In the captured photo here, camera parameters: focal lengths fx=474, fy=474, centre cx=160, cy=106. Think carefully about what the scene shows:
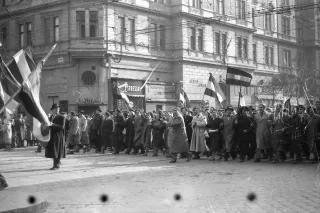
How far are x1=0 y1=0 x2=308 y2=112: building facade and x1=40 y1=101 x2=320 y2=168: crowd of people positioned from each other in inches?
517

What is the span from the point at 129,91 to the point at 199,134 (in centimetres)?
1883

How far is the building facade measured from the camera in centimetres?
3425

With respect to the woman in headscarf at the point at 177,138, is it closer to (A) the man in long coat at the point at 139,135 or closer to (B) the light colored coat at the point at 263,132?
(B) the light colored coat at the point at 263,132

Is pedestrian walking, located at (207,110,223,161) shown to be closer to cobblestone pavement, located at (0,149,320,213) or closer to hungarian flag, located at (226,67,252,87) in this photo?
cobblestone pavement, located at (0,149,320,213)

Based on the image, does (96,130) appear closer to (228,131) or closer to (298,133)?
(228,131)

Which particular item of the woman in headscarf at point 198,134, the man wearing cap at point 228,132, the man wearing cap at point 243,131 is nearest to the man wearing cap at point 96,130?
the woman in headscarf at point 198,134

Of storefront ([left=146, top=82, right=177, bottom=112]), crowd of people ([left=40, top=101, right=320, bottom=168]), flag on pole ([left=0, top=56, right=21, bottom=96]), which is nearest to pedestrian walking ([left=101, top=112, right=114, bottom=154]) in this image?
crowd of people ([left=40, top=101, right=320, bottom=168])

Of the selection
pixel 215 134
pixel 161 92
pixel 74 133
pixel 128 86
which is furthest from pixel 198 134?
pixel 161 92

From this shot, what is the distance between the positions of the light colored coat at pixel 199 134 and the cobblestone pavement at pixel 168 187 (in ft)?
5.23

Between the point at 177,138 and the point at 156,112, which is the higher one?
the point at 156,112

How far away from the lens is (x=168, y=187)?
10.2 metres

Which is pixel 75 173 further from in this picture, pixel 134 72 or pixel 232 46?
pixel 232 46

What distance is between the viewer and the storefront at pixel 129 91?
34469mm

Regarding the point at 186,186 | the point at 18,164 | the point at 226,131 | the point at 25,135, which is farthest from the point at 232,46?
the point at 186,186
